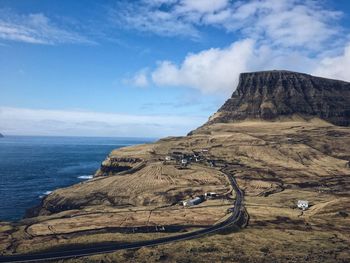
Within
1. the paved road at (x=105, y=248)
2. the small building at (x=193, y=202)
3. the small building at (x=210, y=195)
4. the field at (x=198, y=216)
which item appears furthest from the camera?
the small building at (x=210, y=195)

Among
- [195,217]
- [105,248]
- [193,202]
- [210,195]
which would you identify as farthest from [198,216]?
[105,248]

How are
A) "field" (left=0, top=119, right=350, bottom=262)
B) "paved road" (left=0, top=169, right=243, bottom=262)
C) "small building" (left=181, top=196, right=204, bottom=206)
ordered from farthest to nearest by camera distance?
1. "small building" (left=181, top=196, right=204, bottom=206)
2. "field" (left=0, top=119, right=350, bottom=262)
3. "paved road" (left=0, top=169, right=243, bottom=262)

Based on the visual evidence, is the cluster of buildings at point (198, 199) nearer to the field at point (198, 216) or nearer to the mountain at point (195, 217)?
the mountain at point (195, 217)

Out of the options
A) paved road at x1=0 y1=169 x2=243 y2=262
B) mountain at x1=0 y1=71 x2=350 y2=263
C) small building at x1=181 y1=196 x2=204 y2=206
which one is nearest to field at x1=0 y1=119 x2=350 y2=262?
mountain at x1=0 y1=71 x2=350 y2=263

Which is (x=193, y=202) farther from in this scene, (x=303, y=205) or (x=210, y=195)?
(x=303, y=205)

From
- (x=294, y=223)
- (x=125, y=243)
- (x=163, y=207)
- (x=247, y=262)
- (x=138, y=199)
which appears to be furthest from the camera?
(x=138, y=199)

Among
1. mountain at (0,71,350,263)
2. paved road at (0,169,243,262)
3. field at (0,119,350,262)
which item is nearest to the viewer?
paved road at (0,169,243,262)

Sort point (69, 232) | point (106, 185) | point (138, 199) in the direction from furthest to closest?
1. point (106, 185)
2. point (138, 199)
3. point (69, 232)

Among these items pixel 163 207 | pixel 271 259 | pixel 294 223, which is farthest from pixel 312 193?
pixel 271 259

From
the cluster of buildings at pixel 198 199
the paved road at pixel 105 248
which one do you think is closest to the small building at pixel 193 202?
the cluster of buildings at pixel 198 199

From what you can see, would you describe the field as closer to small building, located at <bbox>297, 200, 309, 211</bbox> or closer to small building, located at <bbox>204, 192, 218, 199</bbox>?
small building, located at <bbox>297, 200, 309, 211</bbox>

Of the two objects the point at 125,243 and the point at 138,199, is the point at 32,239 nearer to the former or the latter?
the point at 125,243
